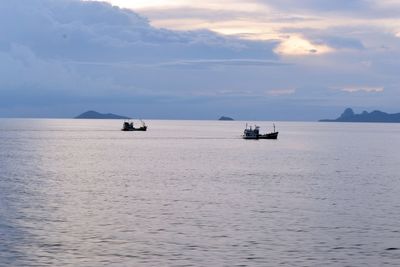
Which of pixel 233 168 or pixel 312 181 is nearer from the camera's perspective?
pixel 312 181

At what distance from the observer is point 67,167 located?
121 m

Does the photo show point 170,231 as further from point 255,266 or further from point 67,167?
point 67,167

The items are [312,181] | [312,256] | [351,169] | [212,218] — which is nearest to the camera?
[312,256]

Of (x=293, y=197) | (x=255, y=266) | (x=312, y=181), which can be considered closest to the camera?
(x=255, y=266)

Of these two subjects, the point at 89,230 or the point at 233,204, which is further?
the point at 233,204

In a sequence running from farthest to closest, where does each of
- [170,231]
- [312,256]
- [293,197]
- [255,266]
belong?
1. [293,197]
2. [170,231]
3. [312,256]
4. [255,266]

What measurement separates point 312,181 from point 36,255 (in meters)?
59.9

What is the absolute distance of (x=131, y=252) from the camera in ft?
145

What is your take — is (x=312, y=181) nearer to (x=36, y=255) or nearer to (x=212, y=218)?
(x=212, y=218)

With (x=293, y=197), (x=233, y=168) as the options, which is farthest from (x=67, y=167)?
(x=293, y=197)

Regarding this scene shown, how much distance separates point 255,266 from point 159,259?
6590 mm

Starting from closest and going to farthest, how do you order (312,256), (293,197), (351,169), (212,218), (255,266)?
(255,266), (312,256), (212,218), (293,197), (351,169)

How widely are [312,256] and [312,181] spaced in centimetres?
5301

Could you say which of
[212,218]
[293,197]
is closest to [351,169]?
[293,197]
